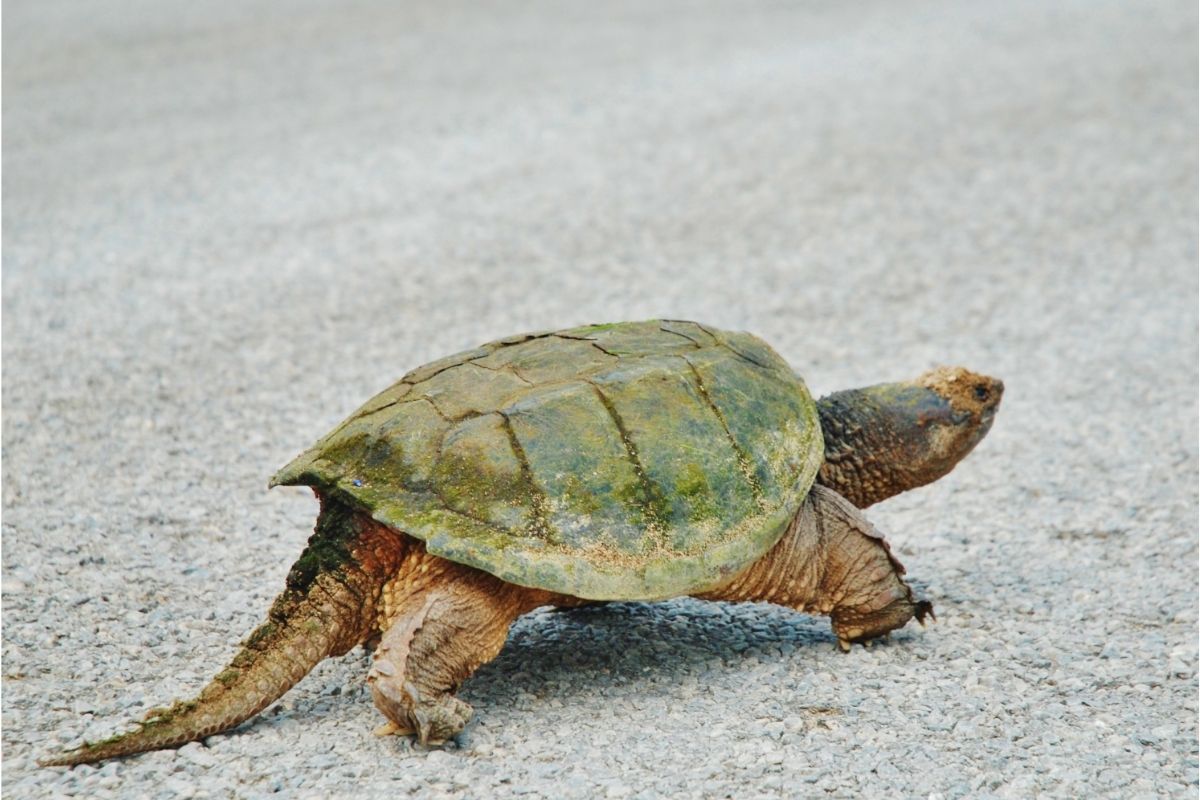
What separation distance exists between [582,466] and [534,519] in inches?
7.6

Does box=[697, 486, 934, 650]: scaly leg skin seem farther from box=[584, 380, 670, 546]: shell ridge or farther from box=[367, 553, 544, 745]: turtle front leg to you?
box=[367, 553, 544, 745]: turtle front leg

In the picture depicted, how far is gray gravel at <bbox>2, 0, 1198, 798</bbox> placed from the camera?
325 cm

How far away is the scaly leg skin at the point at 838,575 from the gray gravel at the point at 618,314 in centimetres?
13

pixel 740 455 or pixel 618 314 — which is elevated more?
pixel 740 455

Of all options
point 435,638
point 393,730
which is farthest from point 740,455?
point 393,730

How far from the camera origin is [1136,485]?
515 cm

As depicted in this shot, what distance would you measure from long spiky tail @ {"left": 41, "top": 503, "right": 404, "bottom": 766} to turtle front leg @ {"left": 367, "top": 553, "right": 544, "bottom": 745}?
0.27ft

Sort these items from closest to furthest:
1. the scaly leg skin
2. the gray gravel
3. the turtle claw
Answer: the turtle claw → the gray gravel → the scaly leg skin

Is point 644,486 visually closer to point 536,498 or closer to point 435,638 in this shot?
point 536,498

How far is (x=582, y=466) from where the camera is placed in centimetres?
324

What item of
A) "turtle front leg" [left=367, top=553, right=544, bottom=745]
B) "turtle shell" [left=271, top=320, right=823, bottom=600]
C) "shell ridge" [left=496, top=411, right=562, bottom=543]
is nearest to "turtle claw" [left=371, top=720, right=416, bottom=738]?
"turtle front leg" [left=367, top=553, right=544, bottom=745]

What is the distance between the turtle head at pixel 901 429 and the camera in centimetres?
399

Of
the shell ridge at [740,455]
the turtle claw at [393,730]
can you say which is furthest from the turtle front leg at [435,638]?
the shell ridge at [740,455]

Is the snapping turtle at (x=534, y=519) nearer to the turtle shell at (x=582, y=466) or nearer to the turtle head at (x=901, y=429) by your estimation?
the turtle shell at (x=582, y=466)
